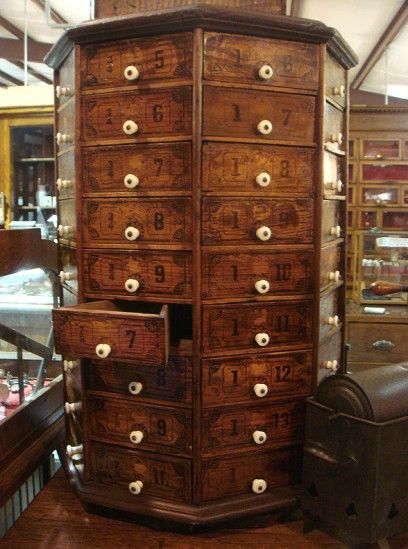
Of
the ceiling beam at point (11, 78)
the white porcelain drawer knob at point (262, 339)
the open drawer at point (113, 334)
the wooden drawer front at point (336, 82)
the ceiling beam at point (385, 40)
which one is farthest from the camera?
the ceiling beam at point (11, 78)

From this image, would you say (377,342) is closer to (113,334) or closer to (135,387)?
(135,387)

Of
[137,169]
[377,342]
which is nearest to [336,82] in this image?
[137,169]

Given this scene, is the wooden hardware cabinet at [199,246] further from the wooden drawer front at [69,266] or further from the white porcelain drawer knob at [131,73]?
the wooden drawer front at [69,266]

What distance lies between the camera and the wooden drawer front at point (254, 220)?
1.77m

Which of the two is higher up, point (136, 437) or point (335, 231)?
point (335, 231)

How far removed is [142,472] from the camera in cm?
193

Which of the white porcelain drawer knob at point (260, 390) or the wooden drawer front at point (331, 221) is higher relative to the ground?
the wooden drawer front at point (331, 221)

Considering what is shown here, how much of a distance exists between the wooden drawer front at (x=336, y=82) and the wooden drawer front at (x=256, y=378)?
94 cm

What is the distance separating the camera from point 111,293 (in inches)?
74.5

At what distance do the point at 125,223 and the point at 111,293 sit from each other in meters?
0.25

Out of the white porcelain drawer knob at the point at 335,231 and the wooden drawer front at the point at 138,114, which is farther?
the white porcelain drawer knob at the point at 335,231

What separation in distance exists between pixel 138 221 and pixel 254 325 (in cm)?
52

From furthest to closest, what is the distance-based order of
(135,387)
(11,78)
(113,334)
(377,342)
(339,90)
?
(11,78) < (377,342) < (339,90) < (135,387) < (113,334)

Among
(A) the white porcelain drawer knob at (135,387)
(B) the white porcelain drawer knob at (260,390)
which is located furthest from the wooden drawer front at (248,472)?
(A) the white porcelain drawer knob at (135,387)
